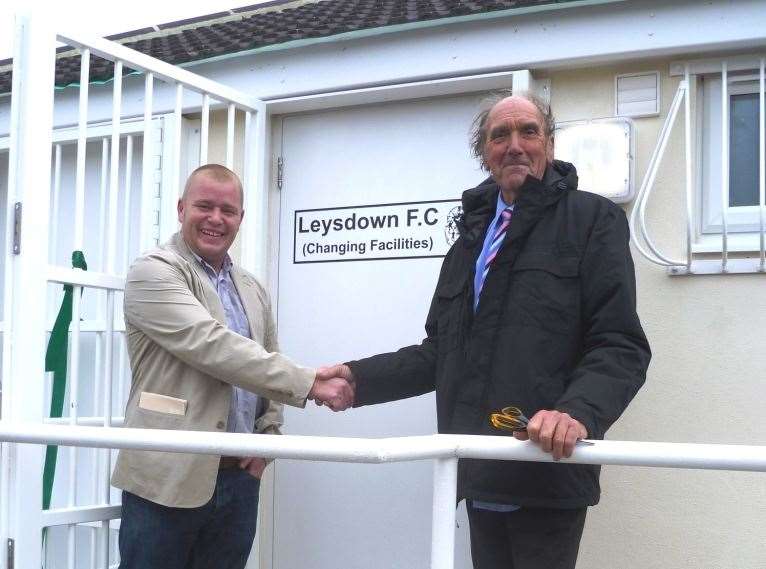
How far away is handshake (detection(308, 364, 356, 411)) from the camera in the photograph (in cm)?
305

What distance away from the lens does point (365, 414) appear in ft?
12.9

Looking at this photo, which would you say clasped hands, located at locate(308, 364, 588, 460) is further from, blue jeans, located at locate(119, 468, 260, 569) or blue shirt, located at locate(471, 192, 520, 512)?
blue jeans, located at locate(119, 468, 260, 569)

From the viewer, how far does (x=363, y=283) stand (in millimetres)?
3982

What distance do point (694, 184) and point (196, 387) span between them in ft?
5.86

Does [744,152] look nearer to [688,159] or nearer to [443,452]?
[688,159]

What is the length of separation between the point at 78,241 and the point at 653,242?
1944 millimetres

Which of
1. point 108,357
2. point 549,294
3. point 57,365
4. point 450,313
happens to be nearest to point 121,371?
point 108,357

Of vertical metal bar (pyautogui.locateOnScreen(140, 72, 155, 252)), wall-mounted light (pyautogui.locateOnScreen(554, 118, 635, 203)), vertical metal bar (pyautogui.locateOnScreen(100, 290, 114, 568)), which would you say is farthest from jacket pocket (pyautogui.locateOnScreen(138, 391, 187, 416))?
wall-mounted light (pyautogui.locateOnScreen(554, 118, 635, 203))

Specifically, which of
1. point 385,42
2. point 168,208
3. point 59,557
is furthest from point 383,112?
point 59,557

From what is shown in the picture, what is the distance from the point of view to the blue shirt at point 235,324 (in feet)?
10.3

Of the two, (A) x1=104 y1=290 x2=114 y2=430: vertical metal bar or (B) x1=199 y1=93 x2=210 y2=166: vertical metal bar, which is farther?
(B) x1=199 y1=93 x2=210 y2=166: vertical metal bar

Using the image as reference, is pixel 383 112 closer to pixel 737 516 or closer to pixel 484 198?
pixel 484 198

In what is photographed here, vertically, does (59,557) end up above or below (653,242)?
below

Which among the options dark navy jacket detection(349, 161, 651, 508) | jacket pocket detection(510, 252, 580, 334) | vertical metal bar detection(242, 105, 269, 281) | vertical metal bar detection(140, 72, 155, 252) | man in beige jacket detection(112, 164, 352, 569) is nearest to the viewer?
dark navy jacket detection(349, 161, 651, 508)
